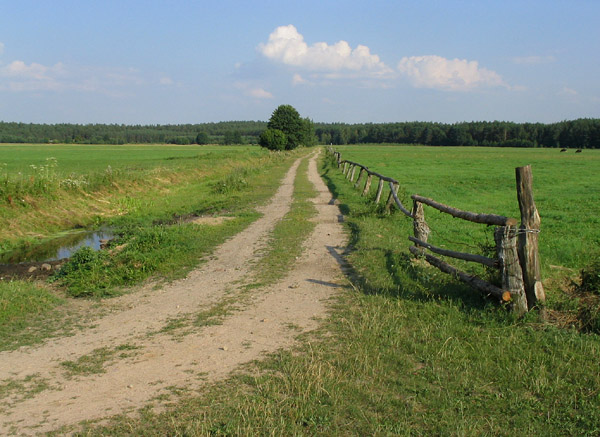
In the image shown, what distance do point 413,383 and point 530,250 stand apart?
2401mm

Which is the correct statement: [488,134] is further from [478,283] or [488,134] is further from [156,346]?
[156,346]

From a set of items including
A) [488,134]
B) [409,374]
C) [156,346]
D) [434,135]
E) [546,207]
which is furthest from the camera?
[434,135]

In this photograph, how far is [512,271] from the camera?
5469mm

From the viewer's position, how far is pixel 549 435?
→ 341 centimetres

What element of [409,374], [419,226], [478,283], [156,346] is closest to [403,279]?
[478,283]

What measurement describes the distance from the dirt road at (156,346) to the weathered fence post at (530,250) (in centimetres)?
255

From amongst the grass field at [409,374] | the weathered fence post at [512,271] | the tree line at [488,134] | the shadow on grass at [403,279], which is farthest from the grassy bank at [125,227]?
the tree line at [488,134]

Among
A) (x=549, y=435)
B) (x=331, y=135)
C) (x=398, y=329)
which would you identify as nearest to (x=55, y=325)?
(x=398, y=329)

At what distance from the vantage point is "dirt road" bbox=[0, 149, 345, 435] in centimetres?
404

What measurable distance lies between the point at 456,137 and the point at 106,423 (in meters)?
141

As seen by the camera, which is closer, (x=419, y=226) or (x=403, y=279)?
(x=403, y=279)

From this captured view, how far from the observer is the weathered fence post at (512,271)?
17.9 feet

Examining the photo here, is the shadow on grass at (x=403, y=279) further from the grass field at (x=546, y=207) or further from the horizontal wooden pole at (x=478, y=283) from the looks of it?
the grass field at (x=546, y=207)

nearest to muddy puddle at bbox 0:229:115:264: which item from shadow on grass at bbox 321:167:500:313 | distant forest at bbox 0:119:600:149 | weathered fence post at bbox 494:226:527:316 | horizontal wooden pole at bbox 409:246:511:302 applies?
shadow on grass at bbox 321:167:500:313
